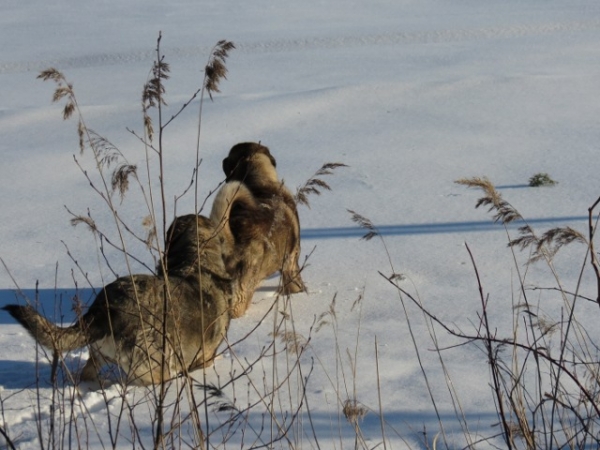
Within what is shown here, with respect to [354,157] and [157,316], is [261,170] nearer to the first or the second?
[354,157]

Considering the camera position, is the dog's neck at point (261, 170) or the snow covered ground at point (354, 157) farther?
the dog's neck at point (261, 170)

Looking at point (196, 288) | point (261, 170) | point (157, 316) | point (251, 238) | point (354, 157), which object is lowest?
point (157, 316)

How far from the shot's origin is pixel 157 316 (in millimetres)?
3654

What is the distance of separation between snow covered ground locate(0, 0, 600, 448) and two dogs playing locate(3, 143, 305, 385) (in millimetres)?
192

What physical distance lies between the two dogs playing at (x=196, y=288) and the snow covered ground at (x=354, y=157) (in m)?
0.19

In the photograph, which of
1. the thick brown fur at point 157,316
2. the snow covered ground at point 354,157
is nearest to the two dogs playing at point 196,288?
the thick brown fur at point 157,316

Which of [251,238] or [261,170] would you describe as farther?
[261,170]

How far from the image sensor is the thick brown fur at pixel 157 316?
3.80m

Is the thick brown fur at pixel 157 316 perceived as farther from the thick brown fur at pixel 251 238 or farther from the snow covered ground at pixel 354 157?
the thick brown fur at pixel 251 238

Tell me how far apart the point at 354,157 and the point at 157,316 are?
5.55 m


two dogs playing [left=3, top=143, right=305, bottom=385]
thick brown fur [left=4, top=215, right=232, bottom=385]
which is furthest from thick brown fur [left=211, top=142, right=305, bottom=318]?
thick brown fur [left=4, top=215, right=232, bottom=385]

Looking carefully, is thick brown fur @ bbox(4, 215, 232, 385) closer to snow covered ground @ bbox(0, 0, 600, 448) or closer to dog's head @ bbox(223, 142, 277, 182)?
snow covered ground @ bbox(0, 0, 600, 448)

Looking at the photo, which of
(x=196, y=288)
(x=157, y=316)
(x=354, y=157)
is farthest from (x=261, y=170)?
(x=157, y=316)

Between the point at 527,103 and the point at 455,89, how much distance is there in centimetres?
93
